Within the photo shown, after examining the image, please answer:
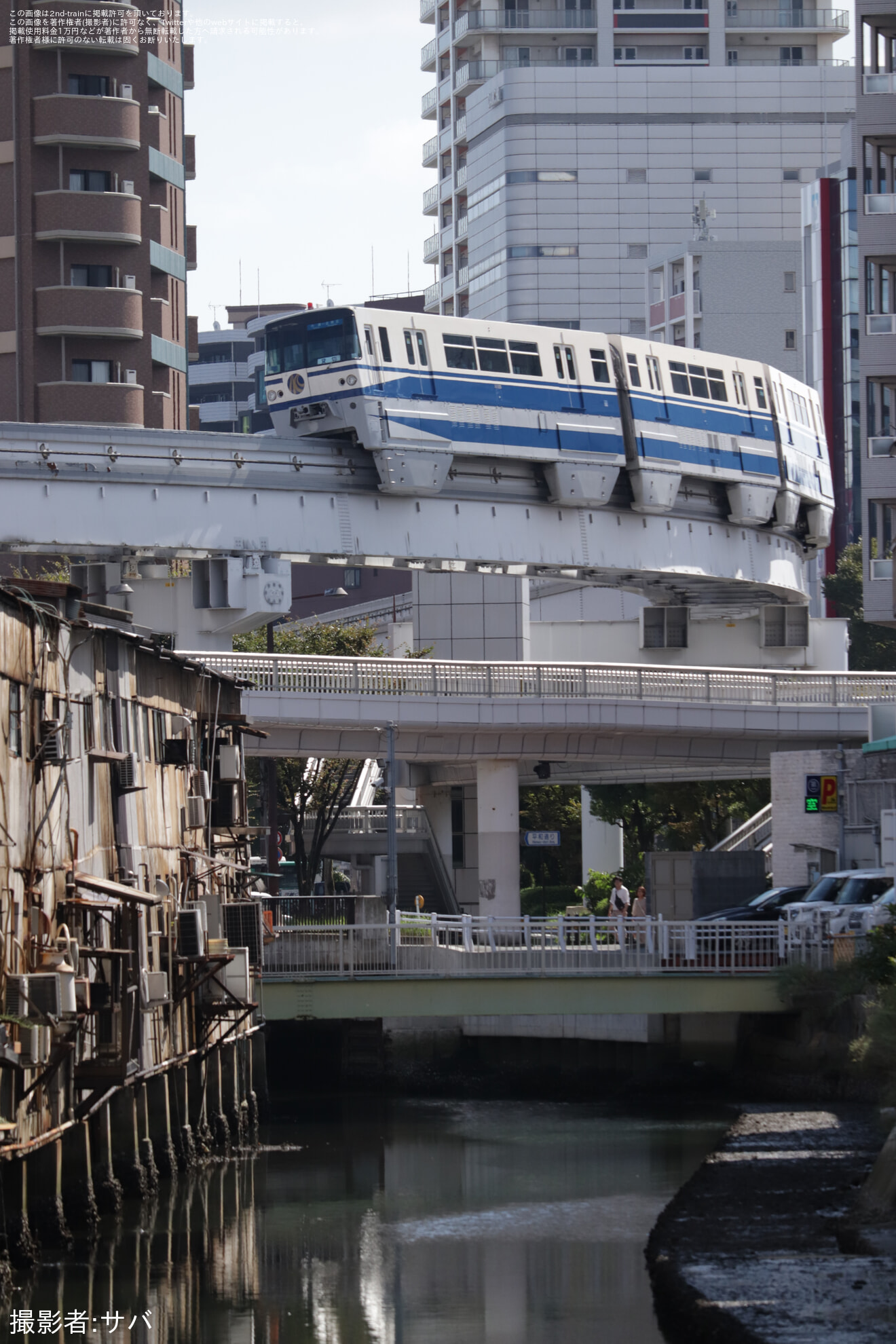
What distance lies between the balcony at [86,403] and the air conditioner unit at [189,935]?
4879cm

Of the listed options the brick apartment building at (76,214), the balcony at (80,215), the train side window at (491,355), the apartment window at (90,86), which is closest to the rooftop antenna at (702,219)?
the brick apartment building at (76,214)

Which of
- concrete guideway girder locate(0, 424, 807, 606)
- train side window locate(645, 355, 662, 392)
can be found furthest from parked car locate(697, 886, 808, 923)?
train side window locate(645, 355, 662, 392)

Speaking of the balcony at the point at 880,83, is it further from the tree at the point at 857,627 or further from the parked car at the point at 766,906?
the tree at the point at 857,627

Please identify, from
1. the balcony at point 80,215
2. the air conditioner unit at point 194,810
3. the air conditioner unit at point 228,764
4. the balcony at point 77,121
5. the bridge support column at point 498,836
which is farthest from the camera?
the balcony at point 80,215

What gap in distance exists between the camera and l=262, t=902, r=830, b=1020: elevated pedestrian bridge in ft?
110

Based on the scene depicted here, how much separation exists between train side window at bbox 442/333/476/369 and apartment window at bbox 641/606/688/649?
12.8 meters

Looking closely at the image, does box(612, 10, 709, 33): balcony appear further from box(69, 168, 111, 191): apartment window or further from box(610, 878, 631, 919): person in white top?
box(610, 878, 631, 919): person in white top

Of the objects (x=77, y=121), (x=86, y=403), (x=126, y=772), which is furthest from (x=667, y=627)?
(x=126, y=772)

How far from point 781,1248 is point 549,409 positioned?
2919 cm

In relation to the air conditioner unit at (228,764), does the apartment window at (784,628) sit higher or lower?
higher

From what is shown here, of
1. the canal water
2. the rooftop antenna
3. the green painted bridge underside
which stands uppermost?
the rooftop antenna

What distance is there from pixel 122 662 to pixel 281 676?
1759 cm

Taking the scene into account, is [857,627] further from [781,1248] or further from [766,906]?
[781,1248]

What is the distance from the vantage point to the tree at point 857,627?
85438 millimetres
